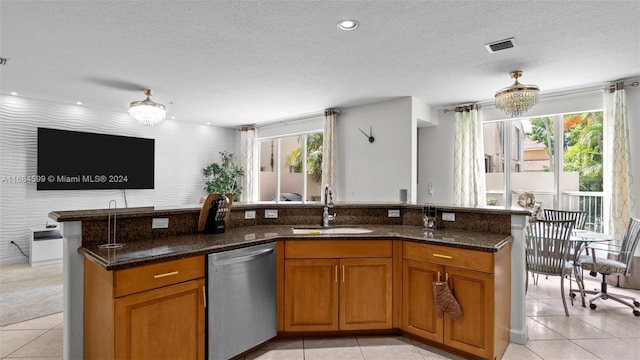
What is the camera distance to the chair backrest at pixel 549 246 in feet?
10.5

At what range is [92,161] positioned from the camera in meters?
5.59

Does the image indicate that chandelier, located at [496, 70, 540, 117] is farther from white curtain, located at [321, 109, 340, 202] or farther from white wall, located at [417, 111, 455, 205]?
white curtain, located at [321, 109, 340, 202]

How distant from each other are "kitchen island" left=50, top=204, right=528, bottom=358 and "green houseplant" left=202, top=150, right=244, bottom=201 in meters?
4.33

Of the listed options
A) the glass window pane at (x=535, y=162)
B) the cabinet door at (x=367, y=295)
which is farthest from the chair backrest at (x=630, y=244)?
the cabinet door at (x=367, y=295)

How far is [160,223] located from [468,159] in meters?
4.61

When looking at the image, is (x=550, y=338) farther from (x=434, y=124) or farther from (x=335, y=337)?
(x=434, y=124)

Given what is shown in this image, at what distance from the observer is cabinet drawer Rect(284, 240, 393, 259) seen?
258cm

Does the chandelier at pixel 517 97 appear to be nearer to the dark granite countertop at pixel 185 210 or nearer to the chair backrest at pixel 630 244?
the dark granite countertop at pixel 185 210

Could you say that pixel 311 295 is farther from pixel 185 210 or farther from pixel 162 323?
pixel 185 210

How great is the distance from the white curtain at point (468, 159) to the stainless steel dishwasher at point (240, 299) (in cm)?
377

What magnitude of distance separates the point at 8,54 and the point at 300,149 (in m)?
4.78

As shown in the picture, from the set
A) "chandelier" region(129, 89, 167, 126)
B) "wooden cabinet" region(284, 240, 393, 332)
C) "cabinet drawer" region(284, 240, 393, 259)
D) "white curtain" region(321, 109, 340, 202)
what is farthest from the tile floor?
"white curtain" region(321, 109, 340, 202)

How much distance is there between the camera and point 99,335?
1.86 metres

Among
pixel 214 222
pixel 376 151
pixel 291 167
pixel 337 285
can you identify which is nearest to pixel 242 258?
pixel 214 222
